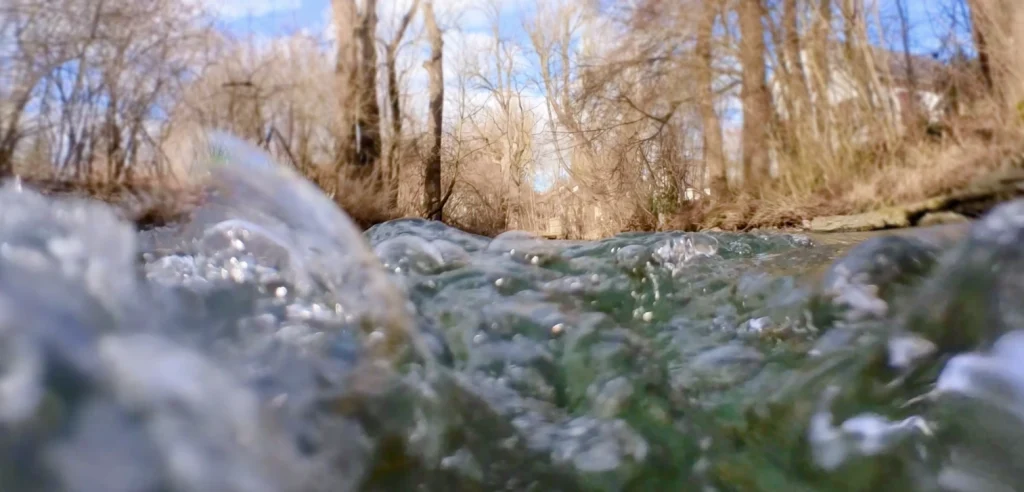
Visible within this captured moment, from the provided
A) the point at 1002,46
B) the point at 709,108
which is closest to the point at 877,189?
the point at 1002,46

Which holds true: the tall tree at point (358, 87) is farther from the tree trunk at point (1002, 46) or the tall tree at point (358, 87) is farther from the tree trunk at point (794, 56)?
the tree trunk at point (1002, 46)

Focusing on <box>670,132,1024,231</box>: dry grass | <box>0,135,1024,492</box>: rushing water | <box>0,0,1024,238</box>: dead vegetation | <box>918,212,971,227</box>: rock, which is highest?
<box>0,0,1024,238</box>: dead vegetation

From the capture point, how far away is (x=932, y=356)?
0.93 meters

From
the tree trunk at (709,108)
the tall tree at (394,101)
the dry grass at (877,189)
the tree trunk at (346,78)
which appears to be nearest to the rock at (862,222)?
the dry grass at (877,189)

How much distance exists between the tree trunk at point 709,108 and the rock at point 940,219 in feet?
2.47

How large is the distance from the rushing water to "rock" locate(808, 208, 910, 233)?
0.56 metres

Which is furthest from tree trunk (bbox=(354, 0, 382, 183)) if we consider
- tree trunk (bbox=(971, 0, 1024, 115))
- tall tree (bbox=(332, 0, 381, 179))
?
tree trunk (bbox=(971, 0, 1024, 115))

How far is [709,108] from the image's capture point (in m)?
2.49

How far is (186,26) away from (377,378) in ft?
5.59

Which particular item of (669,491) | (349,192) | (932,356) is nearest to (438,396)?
(669,491)

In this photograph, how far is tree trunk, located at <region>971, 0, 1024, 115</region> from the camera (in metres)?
1.79

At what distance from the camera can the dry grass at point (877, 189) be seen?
179 cm

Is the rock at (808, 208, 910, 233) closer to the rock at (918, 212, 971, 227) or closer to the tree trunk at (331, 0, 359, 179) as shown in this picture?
the rock at (918, 212, 971, 227)

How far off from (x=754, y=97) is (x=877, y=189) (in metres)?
0.56
